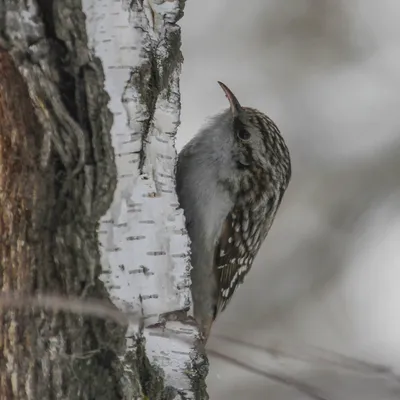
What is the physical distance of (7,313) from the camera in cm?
198

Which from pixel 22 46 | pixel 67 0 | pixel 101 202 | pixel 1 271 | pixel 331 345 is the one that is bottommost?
pixel 331 345

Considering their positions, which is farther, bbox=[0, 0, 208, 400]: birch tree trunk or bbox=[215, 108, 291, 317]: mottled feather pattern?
bbox=[215, 108, 291, 317]: mottled feather pattern

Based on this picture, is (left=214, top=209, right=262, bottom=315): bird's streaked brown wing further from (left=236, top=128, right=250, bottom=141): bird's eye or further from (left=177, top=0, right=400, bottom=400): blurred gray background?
(left=177, top=0, right=400, bottom=400): blurred gray background

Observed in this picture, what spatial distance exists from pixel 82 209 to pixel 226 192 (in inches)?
36.6

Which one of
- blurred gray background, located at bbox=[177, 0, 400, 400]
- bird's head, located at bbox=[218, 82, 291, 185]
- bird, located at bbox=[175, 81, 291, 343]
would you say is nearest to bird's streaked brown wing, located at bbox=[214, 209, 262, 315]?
bird, located at bbox=[175, 81, 291, 343]

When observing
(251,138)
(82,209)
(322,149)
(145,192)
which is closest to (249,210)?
(251,138)

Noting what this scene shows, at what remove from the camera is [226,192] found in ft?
9.55

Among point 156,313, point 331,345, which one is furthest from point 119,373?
point 331,345

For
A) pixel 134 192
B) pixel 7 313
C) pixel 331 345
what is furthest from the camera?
pixel 331 345

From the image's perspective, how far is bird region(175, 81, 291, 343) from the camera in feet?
9.28

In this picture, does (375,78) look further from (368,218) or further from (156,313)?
(156,313)

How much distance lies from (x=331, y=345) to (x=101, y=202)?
3375mm

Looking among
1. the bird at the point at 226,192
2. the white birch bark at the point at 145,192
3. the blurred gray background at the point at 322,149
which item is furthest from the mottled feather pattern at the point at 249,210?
the blurred gray background at the point at 322,149

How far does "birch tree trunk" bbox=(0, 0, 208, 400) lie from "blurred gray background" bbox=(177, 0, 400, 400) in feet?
9.76
